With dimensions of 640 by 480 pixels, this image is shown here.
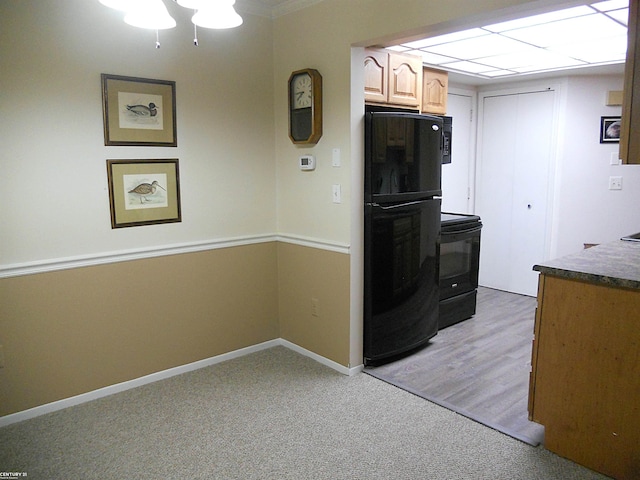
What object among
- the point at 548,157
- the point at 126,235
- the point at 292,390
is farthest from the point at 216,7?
the point at 548,157

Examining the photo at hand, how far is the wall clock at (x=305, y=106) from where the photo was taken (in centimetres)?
311

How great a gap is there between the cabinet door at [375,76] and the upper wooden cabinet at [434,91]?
74cm

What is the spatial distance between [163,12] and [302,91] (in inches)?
64.1

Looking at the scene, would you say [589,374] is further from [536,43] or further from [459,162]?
[459,162]

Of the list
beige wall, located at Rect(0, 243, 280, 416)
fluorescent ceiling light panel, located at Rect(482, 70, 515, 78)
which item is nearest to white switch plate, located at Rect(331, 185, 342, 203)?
beige wall, located at Rect(0, 243, 280, 416)

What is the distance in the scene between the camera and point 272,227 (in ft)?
11.9

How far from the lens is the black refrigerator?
3070mm

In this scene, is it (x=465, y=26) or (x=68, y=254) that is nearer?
(x=465, y=26)

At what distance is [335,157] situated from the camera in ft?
10.1

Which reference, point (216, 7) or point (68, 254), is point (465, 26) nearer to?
point (216, 7)

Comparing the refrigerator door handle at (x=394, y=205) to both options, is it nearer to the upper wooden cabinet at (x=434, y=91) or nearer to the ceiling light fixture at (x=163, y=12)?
the upper wooden cabinet at (x=434, y=91)

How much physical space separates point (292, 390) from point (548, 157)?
3.47m

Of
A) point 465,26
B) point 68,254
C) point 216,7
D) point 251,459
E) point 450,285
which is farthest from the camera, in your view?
point 450,285

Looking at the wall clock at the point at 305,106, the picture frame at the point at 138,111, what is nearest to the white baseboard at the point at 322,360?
the wall clock at the point at 305,106
